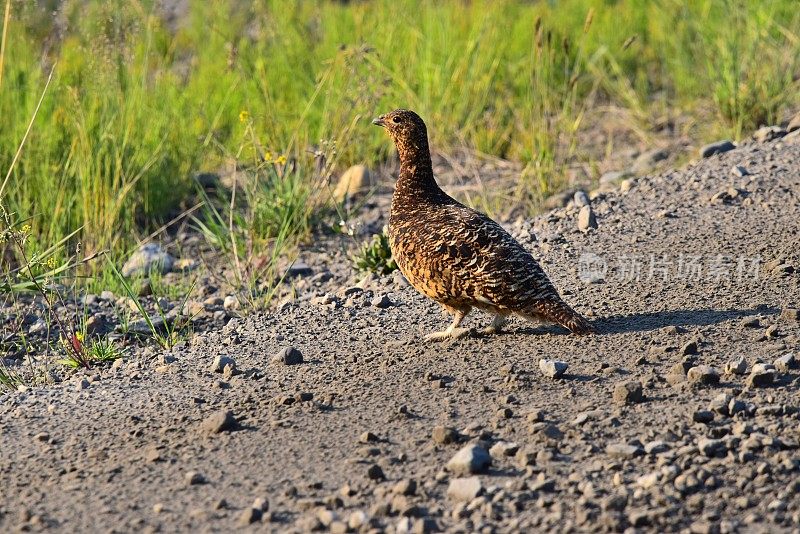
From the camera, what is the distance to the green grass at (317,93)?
24.7 ft

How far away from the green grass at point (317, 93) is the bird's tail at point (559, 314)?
1.88 metres

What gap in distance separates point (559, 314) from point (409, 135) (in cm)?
134

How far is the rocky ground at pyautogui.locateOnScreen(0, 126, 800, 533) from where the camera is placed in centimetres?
387

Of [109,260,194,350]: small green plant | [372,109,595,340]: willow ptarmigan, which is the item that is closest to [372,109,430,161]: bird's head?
[372,109,595,340]: willow ptarmigan

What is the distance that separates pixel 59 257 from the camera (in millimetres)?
7160

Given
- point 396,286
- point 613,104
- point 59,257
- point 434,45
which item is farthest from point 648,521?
A: point 613,104

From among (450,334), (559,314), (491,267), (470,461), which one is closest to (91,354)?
(450,334)

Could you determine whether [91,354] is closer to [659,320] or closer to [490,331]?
[490,331]

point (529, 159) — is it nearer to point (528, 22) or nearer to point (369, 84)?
point (369, 84)

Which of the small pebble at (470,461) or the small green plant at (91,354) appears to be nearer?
the small pebble at (470,461)

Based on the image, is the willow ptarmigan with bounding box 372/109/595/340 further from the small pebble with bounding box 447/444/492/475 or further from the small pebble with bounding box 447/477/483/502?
the small pebble with bounding box 447/477/483/502

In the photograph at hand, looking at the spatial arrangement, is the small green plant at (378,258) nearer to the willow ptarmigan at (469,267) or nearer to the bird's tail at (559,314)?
the willow ptarmigan at (469,267)

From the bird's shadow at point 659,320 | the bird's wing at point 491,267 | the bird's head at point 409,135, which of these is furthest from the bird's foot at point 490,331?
the bird's head at point 409,135

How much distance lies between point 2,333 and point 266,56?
451 centimetres
